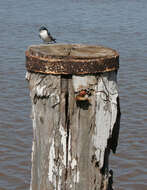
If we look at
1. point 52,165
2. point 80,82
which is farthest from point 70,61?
point 52,165

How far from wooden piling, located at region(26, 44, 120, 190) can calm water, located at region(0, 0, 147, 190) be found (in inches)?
128

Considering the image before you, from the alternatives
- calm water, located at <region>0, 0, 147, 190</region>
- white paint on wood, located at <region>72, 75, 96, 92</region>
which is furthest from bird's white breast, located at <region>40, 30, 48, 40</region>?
white paint on wood, located at <region>72, 75, 96, 92</region>

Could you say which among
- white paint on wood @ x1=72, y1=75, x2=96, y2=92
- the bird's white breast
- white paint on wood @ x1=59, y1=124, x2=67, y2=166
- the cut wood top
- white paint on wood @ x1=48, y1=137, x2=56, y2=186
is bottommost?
the bird's white breast

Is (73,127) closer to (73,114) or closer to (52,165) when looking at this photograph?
(73,114)

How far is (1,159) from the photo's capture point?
6.09m

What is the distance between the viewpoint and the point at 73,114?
228 cm

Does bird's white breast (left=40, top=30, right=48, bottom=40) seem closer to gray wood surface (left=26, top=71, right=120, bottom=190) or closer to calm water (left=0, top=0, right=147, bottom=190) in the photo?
calm water (left=0, top=0, right=147, bottom=190)

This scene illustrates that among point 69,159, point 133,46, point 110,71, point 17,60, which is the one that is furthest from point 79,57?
point 133,46

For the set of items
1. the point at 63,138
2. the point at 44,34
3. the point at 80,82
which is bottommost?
the point at 44,34

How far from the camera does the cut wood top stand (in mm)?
2207

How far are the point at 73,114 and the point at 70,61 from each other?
0.26m

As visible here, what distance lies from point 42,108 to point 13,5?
1707cm

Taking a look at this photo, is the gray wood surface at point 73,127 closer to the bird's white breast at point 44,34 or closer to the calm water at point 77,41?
the calm water at point 77,41

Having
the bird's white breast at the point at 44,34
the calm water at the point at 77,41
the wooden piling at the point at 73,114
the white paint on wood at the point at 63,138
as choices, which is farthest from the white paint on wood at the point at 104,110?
the bird's white breast at the point at 44,34
